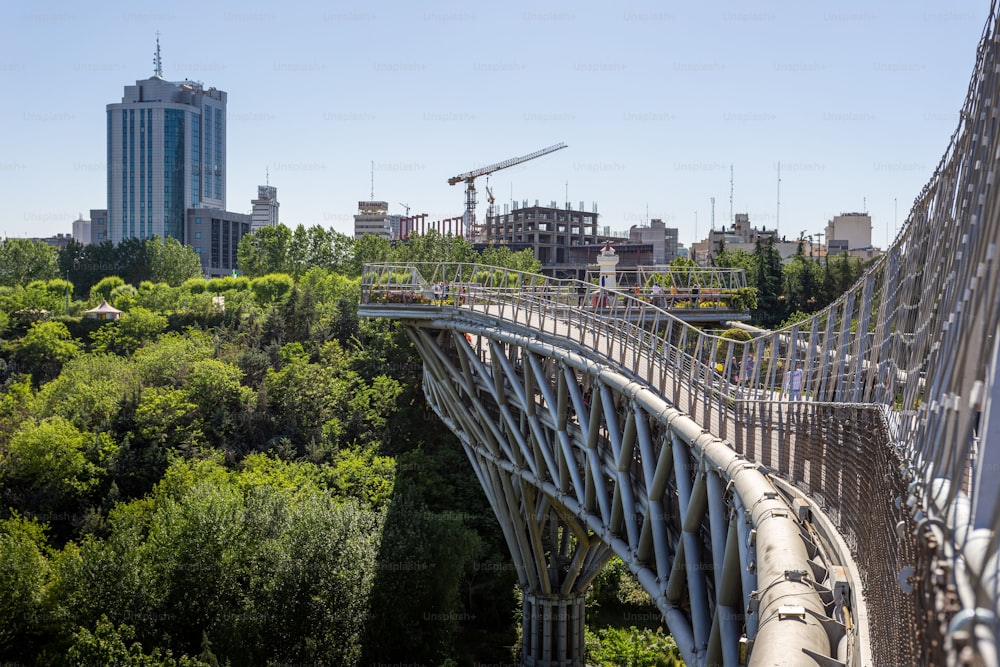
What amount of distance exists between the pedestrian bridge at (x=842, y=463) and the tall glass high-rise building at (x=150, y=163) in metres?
150

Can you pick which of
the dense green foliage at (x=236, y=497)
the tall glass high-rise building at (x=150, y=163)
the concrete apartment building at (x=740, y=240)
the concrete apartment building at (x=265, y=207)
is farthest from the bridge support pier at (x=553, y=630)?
the concrete apartment building at (x=265, y=207)

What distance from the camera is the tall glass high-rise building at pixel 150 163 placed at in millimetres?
158875

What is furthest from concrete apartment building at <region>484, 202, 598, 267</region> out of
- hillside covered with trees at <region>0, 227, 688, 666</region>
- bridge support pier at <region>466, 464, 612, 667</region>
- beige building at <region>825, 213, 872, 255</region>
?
bridge support pier at <region>466, 464, 612, 667</region>

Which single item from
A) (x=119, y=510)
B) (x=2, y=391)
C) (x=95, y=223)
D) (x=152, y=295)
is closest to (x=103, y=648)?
(x=119, y=510)

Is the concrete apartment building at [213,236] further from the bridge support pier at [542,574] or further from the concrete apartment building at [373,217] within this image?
the bridge support pier at [542,574]

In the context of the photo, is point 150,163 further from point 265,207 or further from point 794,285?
point 794,285

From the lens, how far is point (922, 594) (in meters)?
3.98

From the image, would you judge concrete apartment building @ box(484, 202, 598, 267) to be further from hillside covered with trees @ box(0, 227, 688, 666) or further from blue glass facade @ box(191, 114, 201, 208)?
blue glass facade @ box(191, 114, 201, 208)

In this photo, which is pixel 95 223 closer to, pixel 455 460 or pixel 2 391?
pixel 2 391

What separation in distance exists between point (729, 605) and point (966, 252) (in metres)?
6.22

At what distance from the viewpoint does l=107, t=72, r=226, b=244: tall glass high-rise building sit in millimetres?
158875

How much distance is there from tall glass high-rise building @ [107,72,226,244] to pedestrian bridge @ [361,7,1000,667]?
493ft

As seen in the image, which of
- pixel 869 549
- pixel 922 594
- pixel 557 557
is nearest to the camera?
pixel 922 594

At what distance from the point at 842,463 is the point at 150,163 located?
548 ft
